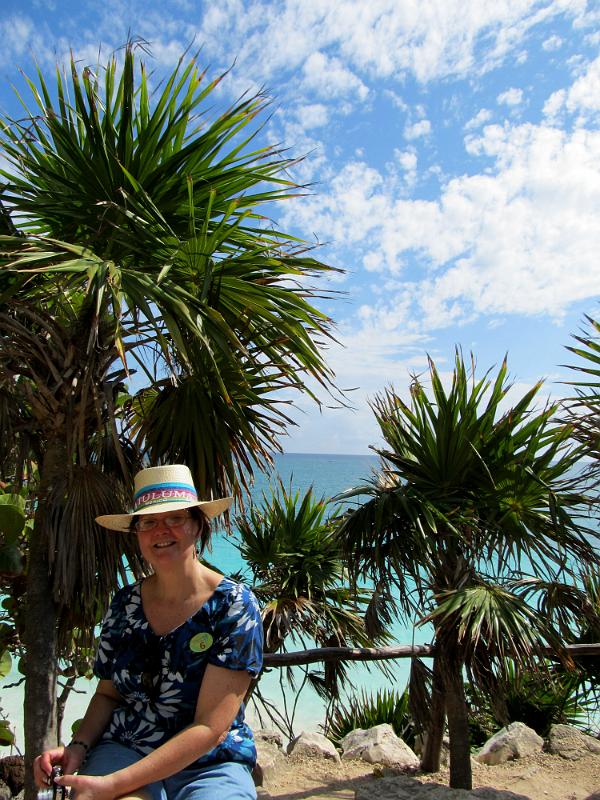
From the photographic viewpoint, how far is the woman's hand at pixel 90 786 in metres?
1.85

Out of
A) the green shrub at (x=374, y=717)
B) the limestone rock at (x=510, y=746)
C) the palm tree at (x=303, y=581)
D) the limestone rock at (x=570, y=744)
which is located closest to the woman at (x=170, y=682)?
the palm tree at (x=303, y=581)

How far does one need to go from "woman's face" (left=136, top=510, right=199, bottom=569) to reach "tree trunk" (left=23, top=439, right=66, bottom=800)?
1.45m

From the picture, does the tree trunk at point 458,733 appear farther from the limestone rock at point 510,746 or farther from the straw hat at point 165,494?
the straw hat at point 165,494

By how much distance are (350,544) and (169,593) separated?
253cm

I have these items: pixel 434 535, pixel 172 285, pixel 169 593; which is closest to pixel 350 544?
pixel 434 535

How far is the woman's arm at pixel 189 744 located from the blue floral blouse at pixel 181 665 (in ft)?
0.18

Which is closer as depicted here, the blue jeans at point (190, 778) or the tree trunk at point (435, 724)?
the blue jeans at point (190, 778)

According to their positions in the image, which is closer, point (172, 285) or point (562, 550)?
point (172, 285)

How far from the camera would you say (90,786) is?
186 centimetres

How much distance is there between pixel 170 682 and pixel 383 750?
357cm

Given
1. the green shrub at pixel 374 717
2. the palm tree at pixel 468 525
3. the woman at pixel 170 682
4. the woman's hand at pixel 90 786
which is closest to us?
the woman's hand at pixel 90 786

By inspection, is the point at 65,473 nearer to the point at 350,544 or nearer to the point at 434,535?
the point at 350,544

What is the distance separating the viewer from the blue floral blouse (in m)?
2.08

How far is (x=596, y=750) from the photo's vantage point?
17.4 feet
